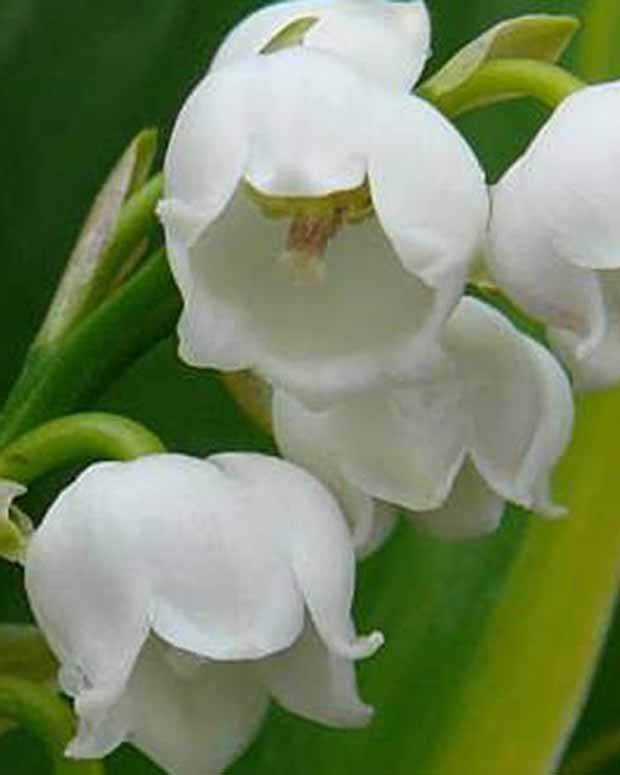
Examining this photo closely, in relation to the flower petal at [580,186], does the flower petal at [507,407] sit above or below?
below

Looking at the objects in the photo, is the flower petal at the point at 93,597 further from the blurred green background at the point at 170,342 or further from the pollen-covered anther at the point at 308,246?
the blurred green background at the point at 170,342

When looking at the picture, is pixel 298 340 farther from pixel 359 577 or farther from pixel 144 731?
pixel 359 577

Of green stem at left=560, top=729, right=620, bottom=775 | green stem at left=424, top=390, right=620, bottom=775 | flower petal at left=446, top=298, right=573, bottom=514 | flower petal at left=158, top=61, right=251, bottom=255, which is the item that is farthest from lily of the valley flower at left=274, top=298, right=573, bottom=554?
green stem at left=560, top=729, right=620, bottom=775

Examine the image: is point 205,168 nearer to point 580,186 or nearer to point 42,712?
point 580,186

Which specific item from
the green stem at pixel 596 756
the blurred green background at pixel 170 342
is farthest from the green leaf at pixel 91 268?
the green stem at pixel 596 756

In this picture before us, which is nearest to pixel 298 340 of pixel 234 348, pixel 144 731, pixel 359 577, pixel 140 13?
pixel 234 348

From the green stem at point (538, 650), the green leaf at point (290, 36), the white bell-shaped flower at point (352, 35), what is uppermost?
the green leaf at point (290, 36)
